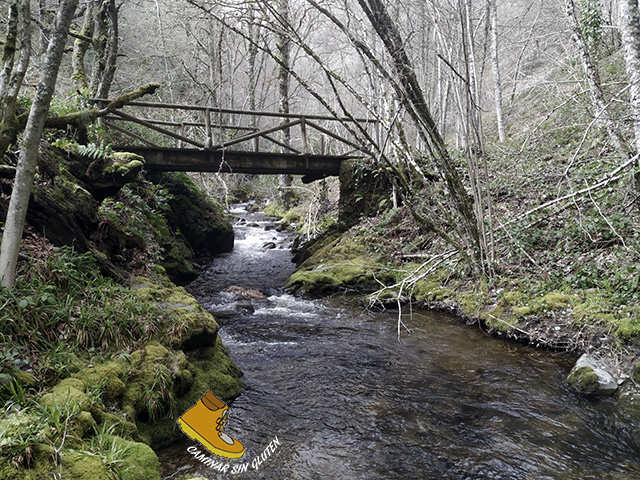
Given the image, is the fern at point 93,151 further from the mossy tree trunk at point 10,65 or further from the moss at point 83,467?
the moss at point 83,467

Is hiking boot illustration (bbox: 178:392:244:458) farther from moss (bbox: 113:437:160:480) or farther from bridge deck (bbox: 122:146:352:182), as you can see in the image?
bridge deck (bbox: 122:146:352:182)

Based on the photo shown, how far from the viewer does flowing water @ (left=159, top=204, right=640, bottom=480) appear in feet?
10.6

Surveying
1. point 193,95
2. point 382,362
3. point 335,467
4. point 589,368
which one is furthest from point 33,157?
point 193,95

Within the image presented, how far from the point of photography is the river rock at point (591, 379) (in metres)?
4.18

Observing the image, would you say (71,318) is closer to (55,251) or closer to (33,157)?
(55,251)

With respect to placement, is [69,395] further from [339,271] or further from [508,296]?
[339,271]

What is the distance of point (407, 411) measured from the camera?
405 cm

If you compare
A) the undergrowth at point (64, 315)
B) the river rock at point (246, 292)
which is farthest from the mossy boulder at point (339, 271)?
the undergrowth at point (64, 315)

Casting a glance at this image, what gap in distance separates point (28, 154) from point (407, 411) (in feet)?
14.6

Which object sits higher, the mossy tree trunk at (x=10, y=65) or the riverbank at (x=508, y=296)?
the mossy tree trunk at (x=10, y=65)

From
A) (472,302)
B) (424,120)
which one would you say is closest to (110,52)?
(424,120)

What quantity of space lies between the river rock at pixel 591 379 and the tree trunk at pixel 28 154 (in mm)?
5838

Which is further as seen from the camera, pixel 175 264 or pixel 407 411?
pixel 175 264

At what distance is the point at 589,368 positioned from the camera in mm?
4383
